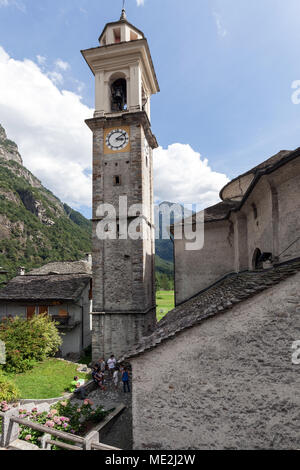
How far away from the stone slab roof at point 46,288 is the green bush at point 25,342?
300 cm

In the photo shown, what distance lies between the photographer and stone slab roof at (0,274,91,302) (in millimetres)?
18844

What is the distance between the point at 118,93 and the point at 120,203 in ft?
29.3

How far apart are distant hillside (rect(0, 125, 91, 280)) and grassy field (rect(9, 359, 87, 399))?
107ft

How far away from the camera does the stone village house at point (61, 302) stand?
1841cm

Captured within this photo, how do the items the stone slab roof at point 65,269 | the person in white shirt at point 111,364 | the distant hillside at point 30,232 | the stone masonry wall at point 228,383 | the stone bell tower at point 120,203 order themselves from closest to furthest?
the stone masonry wall at point 228,383 < the person in white shirt at point 111,364 < the stone bell tower at point 120,203 < the stone slab roof at point 65,269 < the distant hillside at point 30,232

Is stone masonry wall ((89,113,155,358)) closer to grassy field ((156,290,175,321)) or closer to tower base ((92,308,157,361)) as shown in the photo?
tower base ((92,308,157,361))

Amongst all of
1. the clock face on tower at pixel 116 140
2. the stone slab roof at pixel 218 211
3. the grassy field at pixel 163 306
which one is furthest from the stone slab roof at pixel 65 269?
the grassy field at pixel 163 306

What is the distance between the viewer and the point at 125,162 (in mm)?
17078

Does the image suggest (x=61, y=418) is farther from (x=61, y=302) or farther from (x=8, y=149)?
(x=8, y=149)

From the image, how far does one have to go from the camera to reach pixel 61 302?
1867 centimetres

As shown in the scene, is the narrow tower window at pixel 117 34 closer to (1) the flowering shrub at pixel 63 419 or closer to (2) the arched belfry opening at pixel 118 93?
(2) the arched belfry opening at pixel 118 93
